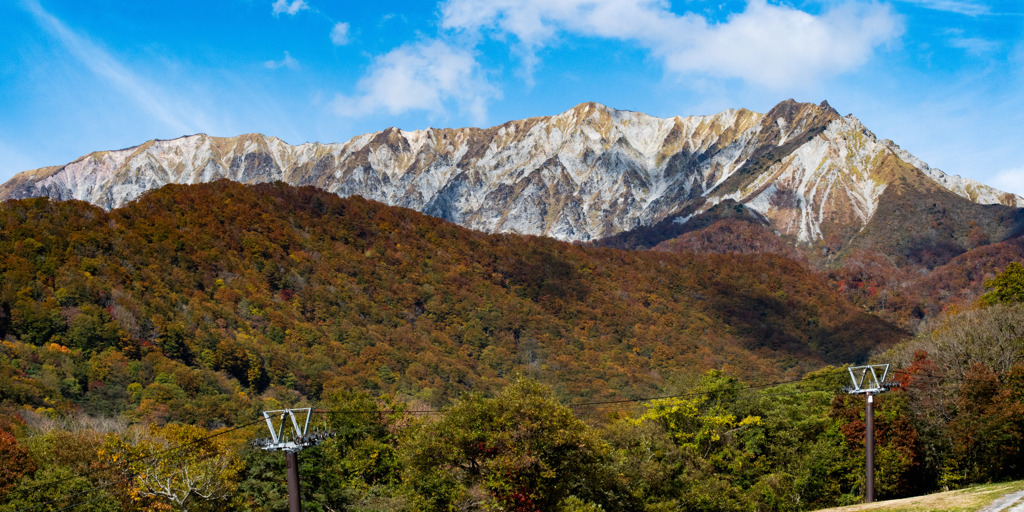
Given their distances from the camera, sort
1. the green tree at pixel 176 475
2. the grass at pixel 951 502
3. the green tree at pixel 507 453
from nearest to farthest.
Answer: the grass at pixel 951 502 < the green tree at pixel 507 453 < the green tree at pixel 176 475

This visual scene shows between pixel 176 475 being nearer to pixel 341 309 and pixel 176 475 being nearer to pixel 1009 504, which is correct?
pixel 1009 504

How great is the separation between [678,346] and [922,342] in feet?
335

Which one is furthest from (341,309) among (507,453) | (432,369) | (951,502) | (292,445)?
(951,502)

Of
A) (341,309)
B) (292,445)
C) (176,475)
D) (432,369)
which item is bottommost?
(432,369)

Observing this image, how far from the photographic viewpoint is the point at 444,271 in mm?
167500

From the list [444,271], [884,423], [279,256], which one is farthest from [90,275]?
[884,423]

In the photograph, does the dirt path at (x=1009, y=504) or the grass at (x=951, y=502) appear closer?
the dirt path at (x=1009, y=504)

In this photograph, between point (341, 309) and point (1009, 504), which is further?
point (341, 309)

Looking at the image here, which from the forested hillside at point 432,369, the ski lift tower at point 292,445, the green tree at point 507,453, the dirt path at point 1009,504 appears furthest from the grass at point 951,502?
the ski lift tower at point 292,445

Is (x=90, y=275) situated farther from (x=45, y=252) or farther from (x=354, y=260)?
(x=354, y=260)

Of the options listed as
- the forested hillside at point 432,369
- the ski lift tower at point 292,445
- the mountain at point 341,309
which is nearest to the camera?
the ski lift tower at point 292,445

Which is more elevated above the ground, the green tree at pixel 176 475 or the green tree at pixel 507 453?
the green tree at pixel 507 453

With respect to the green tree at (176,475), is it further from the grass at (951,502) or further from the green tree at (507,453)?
the grass at (951,502)

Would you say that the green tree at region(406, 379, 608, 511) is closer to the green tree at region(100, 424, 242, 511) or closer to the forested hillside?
the forested hillside
